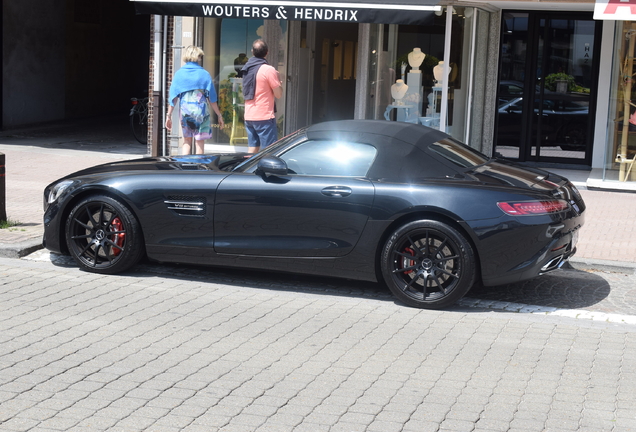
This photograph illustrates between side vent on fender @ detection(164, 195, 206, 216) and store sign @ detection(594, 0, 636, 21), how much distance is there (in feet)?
24.1

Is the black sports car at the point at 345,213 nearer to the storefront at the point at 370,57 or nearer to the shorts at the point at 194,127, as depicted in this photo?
the shorts at the point at 194,127

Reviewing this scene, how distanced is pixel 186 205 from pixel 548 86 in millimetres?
9806

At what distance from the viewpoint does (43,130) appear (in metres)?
20.3

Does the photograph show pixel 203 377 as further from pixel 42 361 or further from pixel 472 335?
pixel 472 335

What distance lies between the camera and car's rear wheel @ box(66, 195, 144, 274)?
282 inches

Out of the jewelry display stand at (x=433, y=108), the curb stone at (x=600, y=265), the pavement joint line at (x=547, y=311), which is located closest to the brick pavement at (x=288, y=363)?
the pavement joint line at (x=547, y=311)

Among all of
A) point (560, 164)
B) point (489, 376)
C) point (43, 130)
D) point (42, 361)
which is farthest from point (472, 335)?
point (43, 130)

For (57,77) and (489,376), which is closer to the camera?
(489,376)

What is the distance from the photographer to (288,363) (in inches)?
204

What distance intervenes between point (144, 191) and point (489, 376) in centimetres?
344

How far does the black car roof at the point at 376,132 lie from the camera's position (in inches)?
270

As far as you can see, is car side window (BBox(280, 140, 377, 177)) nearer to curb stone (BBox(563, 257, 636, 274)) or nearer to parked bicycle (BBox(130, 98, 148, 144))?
curb stone (BBox(563, 257, 636, 274))

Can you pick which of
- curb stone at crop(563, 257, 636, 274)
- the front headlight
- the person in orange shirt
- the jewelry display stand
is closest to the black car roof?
curb stone at crop(563, 257, 636, 274)

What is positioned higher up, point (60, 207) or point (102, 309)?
point (60, 207)
